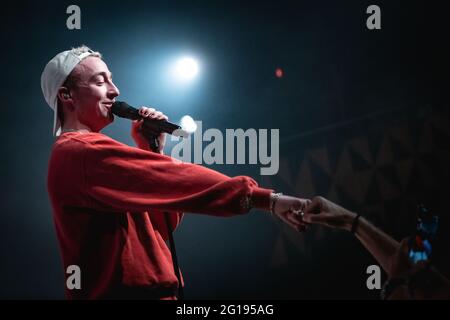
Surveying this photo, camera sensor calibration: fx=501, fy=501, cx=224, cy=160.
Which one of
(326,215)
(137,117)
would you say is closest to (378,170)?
(326,215)

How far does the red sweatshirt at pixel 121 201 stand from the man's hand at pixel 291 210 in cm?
7

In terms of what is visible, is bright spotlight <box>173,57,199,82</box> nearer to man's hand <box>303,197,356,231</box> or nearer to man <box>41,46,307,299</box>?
man <box>41,46,307,299</box>

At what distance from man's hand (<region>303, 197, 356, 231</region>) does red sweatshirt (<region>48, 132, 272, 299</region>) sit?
19 cm

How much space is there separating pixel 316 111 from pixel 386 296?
82cm

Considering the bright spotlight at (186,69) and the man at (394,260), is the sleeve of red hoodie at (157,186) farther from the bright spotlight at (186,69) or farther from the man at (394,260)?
the bright spotlight at (186,69)

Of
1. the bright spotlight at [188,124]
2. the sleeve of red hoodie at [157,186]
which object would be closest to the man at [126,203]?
the sleeve of red hoodie at [157,186]

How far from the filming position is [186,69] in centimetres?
215

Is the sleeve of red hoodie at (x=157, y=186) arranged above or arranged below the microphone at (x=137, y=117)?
below

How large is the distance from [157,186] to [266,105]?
83 cm

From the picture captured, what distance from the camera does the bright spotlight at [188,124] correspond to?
2.11 metres

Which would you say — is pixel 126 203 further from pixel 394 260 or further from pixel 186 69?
pixel 394 260

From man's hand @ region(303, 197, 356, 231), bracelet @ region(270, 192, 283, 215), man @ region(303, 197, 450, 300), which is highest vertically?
bracelet @ region(270, 192, 283, 215)

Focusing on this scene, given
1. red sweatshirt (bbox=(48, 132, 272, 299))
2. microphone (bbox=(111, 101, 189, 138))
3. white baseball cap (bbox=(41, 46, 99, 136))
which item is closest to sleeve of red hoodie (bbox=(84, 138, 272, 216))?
red sweatshirt (bbox=(48, 132, 272, 299))

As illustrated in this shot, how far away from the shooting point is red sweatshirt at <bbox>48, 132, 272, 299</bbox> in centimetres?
149
